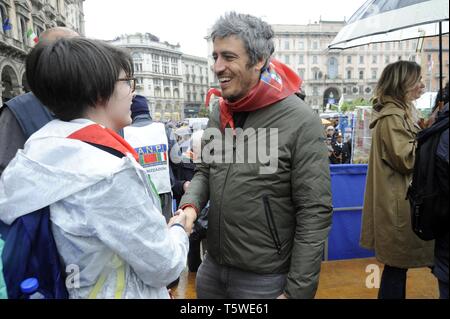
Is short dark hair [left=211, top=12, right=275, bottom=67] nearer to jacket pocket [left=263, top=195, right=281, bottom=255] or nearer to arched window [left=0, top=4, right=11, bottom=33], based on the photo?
jacket pocket [left=263, top=195, right=281, bottom=255]

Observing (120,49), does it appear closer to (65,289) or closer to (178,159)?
(65,289)

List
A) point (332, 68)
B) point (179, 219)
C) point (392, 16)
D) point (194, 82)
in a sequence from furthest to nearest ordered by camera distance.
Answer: point (194, 82) → point (332, 68) → point (392, 16) → point (179, 219)

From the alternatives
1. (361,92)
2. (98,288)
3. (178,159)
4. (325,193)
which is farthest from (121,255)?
(361,92)

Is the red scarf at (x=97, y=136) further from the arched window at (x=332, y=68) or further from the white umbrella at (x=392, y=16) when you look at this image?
the arched window at (x=332, y=68)

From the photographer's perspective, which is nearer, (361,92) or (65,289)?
(65,289)

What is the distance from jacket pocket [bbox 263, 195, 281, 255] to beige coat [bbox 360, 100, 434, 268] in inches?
44.2

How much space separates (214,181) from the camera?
1.53 meters

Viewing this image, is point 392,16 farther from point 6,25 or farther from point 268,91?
point 6,25

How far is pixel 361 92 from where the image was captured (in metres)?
65.6

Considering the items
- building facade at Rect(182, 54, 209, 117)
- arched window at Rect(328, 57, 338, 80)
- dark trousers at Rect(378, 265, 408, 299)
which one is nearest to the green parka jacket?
dark trousers at Rect(378, 265, 408, 299)

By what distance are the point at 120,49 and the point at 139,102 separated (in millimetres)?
1854

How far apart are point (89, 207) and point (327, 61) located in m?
71.3

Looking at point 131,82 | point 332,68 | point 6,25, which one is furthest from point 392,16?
point 332,68
